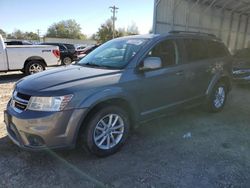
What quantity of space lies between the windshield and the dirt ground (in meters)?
1.31

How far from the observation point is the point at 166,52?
434 cm

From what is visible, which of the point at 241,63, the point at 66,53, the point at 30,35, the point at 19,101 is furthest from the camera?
the point at 30,35

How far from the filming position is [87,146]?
11.1 feet

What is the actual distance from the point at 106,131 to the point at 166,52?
5.79ft

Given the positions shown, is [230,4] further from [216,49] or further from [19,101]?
[19,101]

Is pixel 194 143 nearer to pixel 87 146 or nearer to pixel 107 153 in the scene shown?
pixel 107 153

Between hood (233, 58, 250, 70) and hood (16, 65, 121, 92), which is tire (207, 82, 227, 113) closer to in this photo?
hood (16, 65, 121, 92)

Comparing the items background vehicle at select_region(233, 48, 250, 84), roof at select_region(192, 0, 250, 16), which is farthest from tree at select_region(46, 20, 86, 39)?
background vehicle at select_region(233, 48, 250, 84)

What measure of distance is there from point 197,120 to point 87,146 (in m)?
2.68

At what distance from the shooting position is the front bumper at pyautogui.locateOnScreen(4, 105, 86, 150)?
3.00 m

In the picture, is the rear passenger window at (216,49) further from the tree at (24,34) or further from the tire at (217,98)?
the tree at (24,34)

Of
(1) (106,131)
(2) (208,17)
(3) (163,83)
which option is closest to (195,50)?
(3) (163,83)

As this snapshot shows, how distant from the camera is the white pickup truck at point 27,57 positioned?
9492 millimetres

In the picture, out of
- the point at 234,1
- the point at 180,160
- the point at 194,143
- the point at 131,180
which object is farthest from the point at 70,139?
the point at 234,1
